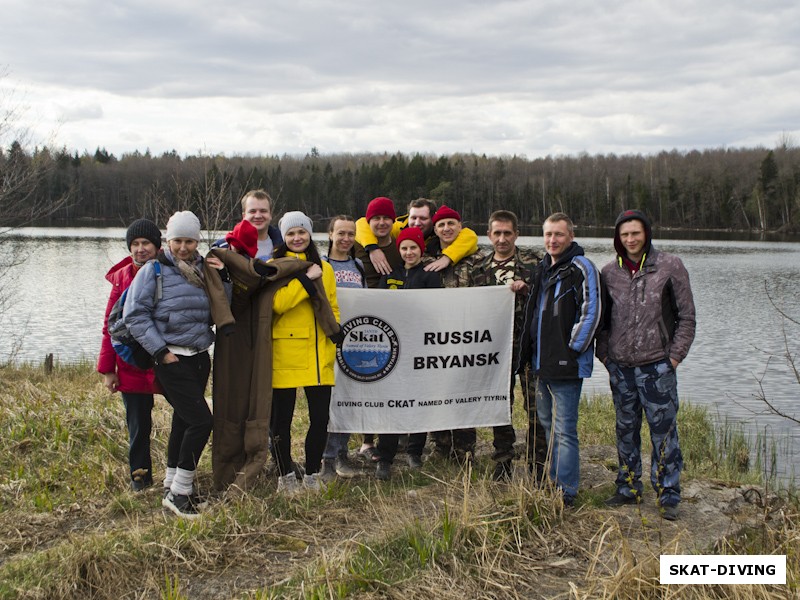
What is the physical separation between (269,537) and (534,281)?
2.80 metres

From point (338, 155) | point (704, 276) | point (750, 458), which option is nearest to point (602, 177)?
point (338, 155)

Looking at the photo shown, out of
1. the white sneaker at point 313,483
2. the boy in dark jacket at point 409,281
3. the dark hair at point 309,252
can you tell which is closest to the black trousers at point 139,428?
the white sneaker at point 313,483

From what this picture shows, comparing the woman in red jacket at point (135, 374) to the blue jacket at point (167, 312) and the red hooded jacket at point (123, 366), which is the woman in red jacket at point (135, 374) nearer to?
the red hooded jacket at point (123, 366)

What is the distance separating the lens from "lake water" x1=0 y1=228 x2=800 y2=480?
13.4 m

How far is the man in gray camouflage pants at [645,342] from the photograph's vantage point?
5.18m

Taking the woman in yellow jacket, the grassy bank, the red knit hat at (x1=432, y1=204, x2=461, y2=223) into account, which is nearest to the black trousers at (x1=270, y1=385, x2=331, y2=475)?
the woman in yellow jacket

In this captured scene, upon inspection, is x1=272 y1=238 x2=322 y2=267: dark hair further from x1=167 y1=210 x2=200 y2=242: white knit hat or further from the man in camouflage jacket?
the man in camouflage jacket

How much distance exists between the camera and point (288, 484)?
5598mm

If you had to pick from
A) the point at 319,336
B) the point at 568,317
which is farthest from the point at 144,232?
the point at 568,317

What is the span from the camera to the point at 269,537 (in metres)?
4.75

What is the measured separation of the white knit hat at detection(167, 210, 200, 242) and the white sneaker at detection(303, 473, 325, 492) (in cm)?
213

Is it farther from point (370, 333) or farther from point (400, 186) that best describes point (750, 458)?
point (400, 186)

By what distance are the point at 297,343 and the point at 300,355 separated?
0.32ft

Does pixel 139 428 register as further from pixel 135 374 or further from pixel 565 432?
pixel 565 432
